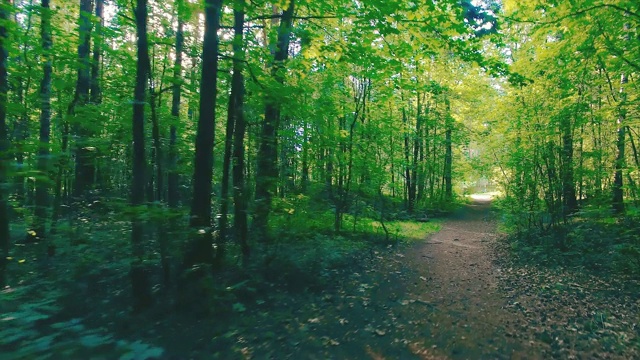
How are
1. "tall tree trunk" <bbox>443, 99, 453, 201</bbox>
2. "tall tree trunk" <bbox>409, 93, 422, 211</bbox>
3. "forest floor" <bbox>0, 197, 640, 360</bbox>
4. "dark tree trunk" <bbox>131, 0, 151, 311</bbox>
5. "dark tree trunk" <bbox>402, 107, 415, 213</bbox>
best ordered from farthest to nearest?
"tall tree trunk" <bbox>443, 99, 453, 201</bbox> → "tall tree trunk" <bbox>409, 93, 422, 211</bbox> → "dark tree trunk" <bbox>402, 107, 415, 213</bbox> → "dark tree trunk" <bbox>131, 0, 151, 311</bbox> → "forest floor" <bbox>0, 197, 640, 360</bbox>

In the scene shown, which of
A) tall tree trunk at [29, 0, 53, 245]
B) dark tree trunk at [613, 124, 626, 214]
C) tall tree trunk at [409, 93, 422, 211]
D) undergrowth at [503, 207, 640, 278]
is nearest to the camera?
tall tree trunk at [29, 0, 53, 245]

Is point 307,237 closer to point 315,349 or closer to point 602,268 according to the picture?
point 315,349

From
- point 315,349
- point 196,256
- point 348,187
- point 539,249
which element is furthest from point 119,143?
point 539,249

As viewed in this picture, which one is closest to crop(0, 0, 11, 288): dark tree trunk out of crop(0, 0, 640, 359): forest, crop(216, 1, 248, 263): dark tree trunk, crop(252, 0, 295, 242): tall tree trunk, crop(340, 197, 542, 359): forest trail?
A: crop(0, 0, 640, 359): forest

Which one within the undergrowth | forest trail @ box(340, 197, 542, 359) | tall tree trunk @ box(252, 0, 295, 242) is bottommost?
forest trail @ box(340, 197, 542, 359)

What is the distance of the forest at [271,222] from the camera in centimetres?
474

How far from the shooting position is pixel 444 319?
235 inches

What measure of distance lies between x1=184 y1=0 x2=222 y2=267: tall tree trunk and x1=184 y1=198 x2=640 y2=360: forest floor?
1.35 metres

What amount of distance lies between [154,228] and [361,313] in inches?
150

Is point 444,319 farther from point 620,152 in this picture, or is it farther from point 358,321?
point 620,152

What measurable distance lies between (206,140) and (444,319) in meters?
5.25

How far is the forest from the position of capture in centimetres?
474

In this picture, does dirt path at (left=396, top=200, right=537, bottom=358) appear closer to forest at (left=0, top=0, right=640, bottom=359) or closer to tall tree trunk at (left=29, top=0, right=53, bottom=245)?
forest at (left=0, top=0, right=640, bottom=359)

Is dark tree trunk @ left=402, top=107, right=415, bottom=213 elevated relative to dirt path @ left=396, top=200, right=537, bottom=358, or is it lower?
elevated
